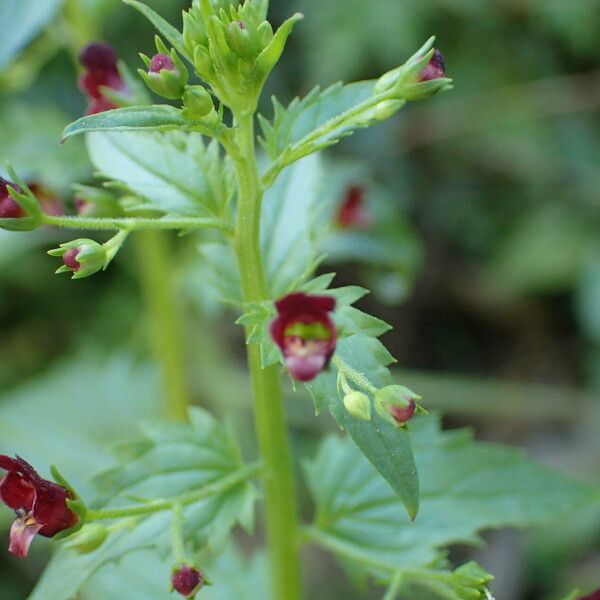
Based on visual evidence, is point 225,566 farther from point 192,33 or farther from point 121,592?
point 192,33

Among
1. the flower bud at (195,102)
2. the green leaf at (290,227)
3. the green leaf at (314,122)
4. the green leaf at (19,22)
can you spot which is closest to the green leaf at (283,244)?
the green leaf at (290,227)

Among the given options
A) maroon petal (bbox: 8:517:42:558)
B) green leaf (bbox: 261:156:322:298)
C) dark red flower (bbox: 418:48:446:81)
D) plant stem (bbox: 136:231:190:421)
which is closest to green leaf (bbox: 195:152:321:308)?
green leaf (bbox: 261:156:322:298)

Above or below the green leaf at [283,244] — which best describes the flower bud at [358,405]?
below

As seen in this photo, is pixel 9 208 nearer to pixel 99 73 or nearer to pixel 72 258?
pixel 72 258

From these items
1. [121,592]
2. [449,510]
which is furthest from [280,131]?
[121,592]

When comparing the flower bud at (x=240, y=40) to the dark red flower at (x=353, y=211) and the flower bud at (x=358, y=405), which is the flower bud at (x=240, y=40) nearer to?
the flower bud at (x=358, y=405)
